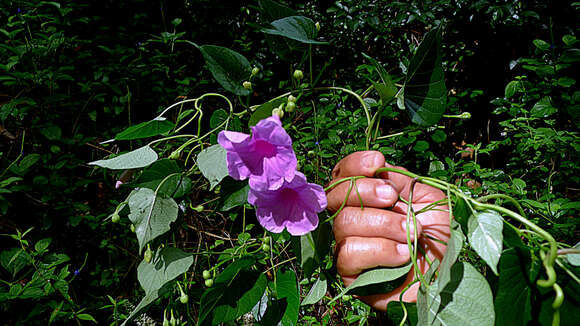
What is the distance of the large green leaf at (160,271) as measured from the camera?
0.47 metres

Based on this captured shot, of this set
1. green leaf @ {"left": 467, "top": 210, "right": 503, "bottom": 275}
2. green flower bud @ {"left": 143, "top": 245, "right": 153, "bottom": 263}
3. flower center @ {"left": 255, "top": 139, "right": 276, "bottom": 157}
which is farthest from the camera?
green flower bud @ {"left": 143, "top": 245, "right": 153, "bottom": 263}

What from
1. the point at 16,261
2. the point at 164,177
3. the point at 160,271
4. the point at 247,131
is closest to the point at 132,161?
the point at 164,177

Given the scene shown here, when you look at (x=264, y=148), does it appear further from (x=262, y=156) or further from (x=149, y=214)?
(x=149, y=214)

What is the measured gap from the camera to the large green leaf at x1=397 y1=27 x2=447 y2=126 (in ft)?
1.38

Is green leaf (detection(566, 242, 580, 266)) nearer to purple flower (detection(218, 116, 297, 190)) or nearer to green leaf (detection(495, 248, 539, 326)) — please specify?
green leaf (detection(495, 248, 539, 326))

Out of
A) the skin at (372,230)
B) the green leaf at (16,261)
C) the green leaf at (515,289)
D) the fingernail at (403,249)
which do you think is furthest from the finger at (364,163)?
the green leaf at (16,261)

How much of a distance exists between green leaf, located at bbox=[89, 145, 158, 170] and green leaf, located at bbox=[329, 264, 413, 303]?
0.29 metres

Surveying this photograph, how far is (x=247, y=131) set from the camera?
4.54 feet

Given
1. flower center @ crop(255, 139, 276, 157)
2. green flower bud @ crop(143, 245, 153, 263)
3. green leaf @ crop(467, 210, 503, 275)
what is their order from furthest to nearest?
green flower bud @ crop(143, 245, 153, 263) < flower center @ crop(255, 139, 276, 157) < green leaf @ crop(467, 210, 503, 275)

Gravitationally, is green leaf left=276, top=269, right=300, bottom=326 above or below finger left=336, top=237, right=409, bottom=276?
below

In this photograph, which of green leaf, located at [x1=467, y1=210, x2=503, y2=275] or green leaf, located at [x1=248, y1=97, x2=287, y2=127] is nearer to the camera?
green leaf, located at [x1=467, y1=210, x2=503, y2=275]

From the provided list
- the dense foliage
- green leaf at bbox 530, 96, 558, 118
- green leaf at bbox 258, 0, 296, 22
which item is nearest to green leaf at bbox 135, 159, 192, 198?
the dense foliage

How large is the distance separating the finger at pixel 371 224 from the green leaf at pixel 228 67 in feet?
0.72

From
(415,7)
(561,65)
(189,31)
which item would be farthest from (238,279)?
(189,31)
